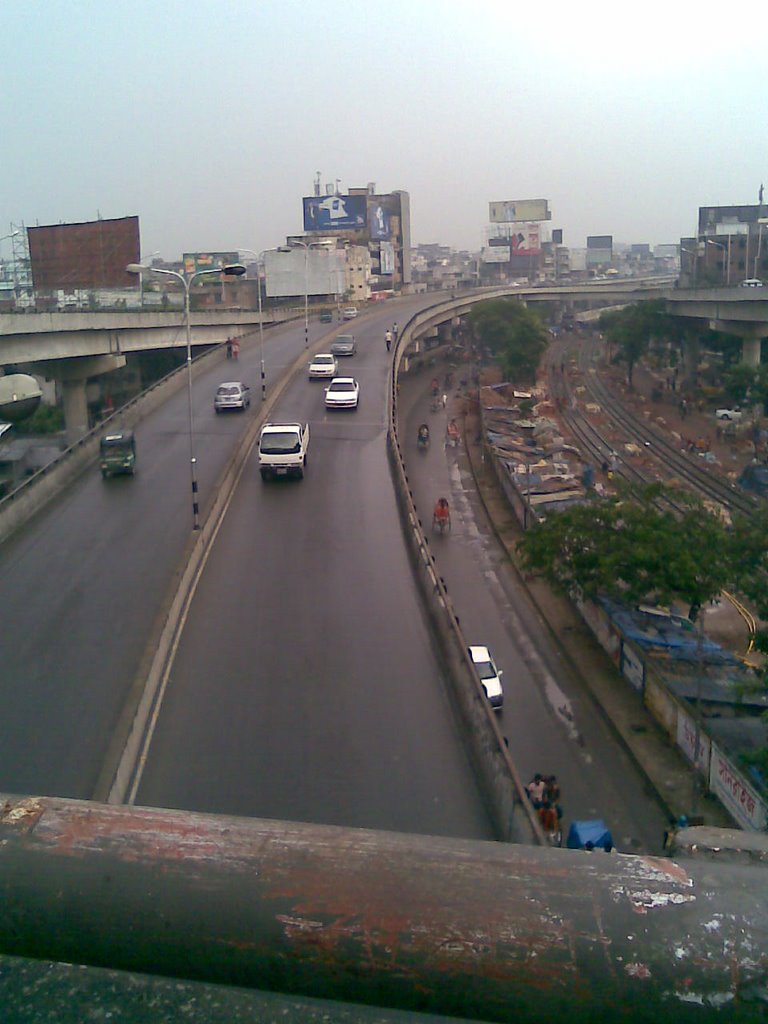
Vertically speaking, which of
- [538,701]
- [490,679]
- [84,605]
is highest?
[84,605]

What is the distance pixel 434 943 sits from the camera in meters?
1.11

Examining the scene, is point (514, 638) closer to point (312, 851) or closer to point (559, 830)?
point (559, 830)

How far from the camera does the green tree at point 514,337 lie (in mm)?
39688

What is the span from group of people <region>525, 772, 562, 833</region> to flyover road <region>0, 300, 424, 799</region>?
3892 millimetres

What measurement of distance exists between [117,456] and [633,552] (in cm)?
893

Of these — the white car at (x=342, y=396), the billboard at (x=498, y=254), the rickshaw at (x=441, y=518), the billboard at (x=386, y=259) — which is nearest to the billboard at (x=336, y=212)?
the billboard at (x=386, y=259)

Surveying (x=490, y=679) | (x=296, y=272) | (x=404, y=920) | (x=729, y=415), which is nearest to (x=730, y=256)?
(x=296, y=272)

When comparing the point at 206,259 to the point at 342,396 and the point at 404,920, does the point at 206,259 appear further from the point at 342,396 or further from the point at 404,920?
the point at 404,920

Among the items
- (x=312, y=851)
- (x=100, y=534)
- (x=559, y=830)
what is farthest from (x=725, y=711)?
(x=312, y=851)

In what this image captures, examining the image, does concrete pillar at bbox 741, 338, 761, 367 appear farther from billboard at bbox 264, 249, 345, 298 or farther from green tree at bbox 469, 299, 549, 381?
billboard at bbox 264, 249, 345, 298

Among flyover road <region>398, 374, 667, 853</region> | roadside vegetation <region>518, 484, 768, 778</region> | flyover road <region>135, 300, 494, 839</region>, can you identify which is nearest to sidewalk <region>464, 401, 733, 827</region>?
flyover road <region>398, 374, 667, 853</region>

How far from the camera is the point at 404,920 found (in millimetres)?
1123

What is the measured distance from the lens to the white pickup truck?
15.5 meters

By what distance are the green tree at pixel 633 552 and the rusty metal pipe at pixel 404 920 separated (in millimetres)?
11528
